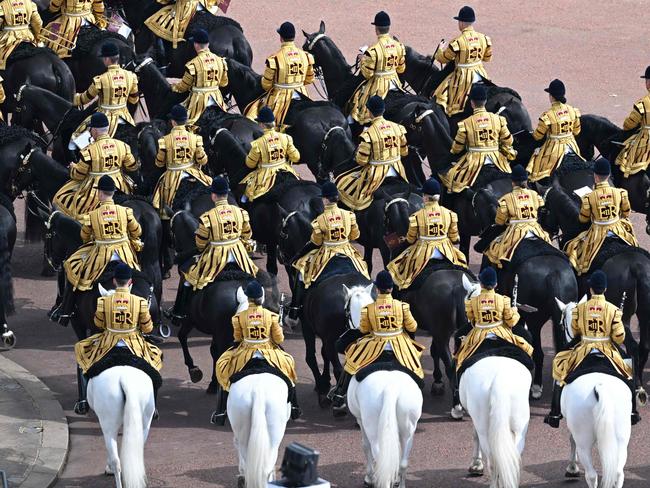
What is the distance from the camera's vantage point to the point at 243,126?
26.8 meters

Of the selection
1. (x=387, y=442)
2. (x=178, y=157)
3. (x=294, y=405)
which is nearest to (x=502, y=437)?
(x=387, y=442)

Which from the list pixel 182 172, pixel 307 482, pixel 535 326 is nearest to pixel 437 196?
pixel 535 326

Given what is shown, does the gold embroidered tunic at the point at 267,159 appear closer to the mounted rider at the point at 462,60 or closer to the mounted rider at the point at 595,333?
the mounted rider at the point at 462,60

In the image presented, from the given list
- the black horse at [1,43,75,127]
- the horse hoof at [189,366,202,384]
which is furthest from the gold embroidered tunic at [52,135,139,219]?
the black horse at [1,43,75,127]

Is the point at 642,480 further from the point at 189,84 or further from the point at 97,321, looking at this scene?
the point at 189,84

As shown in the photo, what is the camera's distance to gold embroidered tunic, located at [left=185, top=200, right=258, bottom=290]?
73.6 ft

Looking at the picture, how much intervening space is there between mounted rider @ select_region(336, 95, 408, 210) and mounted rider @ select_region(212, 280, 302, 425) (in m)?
5.02

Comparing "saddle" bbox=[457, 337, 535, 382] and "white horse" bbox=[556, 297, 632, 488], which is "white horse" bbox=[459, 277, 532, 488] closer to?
"saddle" bbox=[457, 337, 535, 382]

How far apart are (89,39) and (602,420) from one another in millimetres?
12914

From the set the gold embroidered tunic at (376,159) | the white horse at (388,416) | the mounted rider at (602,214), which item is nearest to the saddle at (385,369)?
the white horse at (388,416)

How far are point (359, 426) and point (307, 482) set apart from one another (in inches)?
302

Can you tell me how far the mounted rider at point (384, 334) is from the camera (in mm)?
20062

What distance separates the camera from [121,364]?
19688mm

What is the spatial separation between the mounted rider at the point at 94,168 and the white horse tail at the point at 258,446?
19.3 feet
